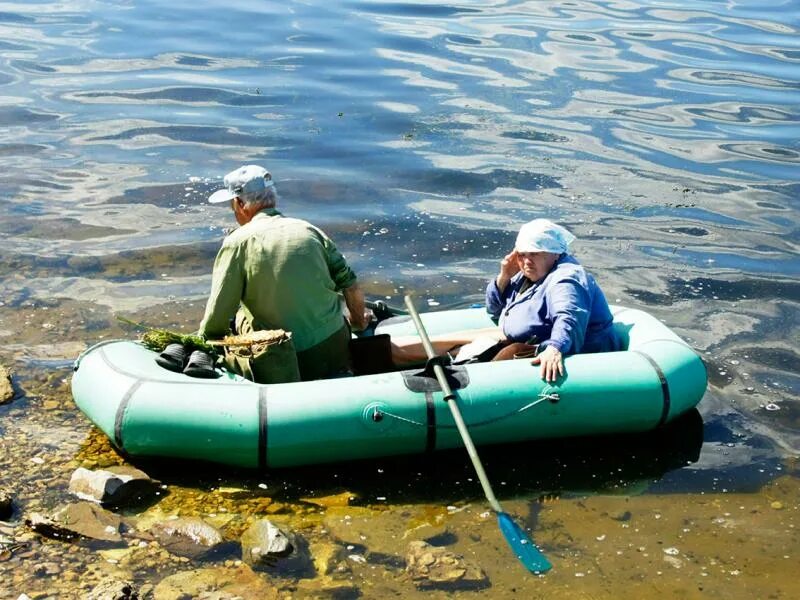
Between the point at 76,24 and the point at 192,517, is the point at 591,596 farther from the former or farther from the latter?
the point at 76,24

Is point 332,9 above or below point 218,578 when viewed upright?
above

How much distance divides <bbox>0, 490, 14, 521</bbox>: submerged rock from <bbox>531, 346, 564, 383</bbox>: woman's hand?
3.02 metres

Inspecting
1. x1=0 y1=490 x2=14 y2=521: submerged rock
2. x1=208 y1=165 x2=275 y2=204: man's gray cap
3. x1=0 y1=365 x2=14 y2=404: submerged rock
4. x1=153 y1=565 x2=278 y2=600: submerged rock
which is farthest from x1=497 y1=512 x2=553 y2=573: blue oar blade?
x1=0 y1=365 x2=14 y2=404: submerged rock

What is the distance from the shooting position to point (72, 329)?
28.1 ft

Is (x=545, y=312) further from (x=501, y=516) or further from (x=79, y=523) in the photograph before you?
(x=79, y=523)

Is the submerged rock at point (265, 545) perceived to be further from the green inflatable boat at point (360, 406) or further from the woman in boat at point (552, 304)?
the woman in boat at point (552, 304)

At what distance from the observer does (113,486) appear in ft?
19.9

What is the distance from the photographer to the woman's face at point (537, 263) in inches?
276

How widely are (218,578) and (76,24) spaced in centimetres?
1470

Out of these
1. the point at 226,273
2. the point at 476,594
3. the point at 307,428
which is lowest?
the point at 476,594

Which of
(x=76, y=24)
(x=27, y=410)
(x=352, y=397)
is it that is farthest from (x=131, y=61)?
(x=352, y=397)

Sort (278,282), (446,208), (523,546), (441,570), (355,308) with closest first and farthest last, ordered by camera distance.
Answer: (441,570) < (523,546) < (278,282) < (355,308) < (446,208)

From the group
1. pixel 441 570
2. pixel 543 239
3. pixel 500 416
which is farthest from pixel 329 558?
pixel 543 239

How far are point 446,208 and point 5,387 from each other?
5.10 meters
